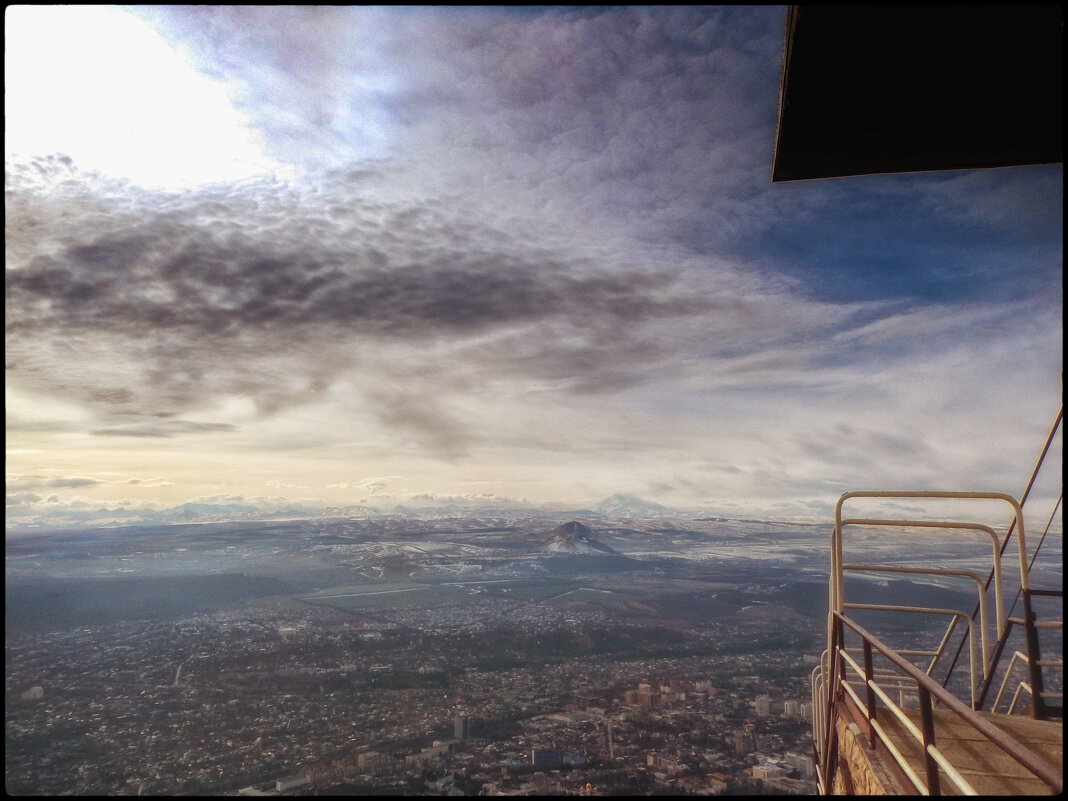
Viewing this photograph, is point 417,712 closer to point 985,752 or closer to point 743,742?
point 743,742

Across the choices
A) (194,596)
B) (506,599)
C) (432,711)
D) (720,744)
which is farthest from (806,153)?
(194,596)

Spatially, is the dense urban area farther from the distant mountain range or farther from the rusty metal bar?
the distant mountain range

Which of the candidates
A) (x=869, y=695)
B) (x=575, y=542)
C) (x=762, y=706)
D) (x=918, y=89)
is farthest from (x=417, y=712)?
(x=575, y=542)

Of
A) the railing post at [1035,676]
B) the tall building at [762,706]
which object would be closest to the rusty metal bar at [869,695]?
the railing post at [1035,676]

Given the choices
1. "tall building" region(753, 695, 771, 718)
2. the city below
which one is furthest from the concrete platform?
"tall building" region(753, 695, 771, 718)

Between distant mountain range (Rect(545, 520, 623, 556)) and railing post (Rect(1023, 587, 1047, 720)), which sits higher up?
railing post (Rect(1023, 587, 1047, 720))

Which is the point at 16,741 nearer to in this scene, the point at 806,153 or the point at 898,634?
the point at 806,153
